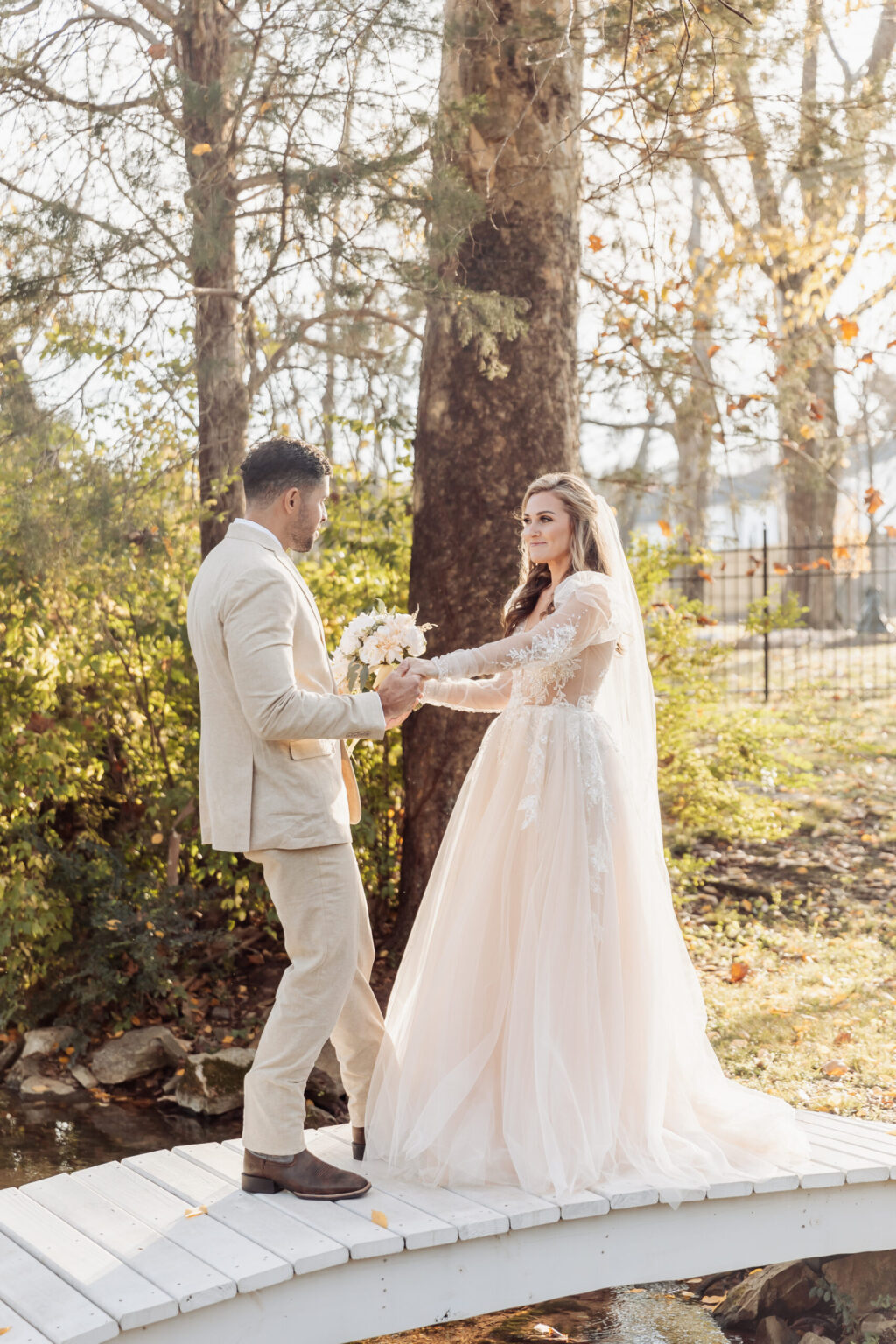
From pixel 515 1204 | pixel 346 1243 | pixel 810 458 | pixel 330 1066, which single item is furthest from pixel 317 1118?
pixel 810 458

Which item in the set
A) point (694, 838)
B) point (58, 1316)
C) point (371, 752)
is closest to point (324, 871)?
point (58, 1316)

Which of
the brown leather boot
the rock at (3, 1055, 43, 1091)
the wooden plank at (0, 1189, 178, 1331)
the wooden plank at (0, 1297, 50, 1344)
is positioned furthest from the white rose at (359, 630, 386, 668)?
the rock at (3, 1055, 43, 1091)

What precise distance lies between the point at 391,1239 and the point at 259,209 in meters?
4.01

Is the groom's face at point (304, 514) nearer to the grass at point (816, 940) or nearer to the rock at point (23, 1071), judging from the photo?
the grass at point (816, 940)

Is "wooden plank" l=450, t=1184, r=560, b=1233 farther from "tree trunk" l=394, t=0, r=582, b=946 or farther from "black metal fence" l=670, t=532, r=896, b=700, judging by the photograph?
"black metal fence" l=670, t=532, r=896, b=700

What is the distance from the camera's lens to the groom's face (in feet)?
10.8

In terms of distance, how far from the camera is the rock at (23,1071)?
5.89 m

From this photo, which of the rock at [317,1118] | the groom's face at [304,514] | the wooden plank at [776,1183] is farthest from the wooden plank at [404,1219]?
the rock at [317,1118]

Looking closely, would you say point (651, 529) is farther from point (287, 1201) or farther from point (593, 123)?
point (287, 1201)

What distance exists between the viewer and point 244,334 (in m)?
6.19

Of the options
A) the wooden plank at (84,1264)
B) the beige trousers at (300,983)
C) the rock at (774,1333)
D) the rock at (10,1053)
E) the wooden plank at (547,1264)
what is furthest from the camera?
the rock at (10,1053)

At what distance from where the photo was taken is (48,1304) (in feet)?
9.11

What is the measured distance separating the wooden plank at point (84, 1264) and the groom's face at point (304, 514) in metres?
1.85

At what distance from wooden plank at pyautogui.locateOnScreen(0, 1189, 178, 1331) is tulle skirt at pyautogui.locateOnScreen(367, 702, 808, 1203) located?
2.77 feet
